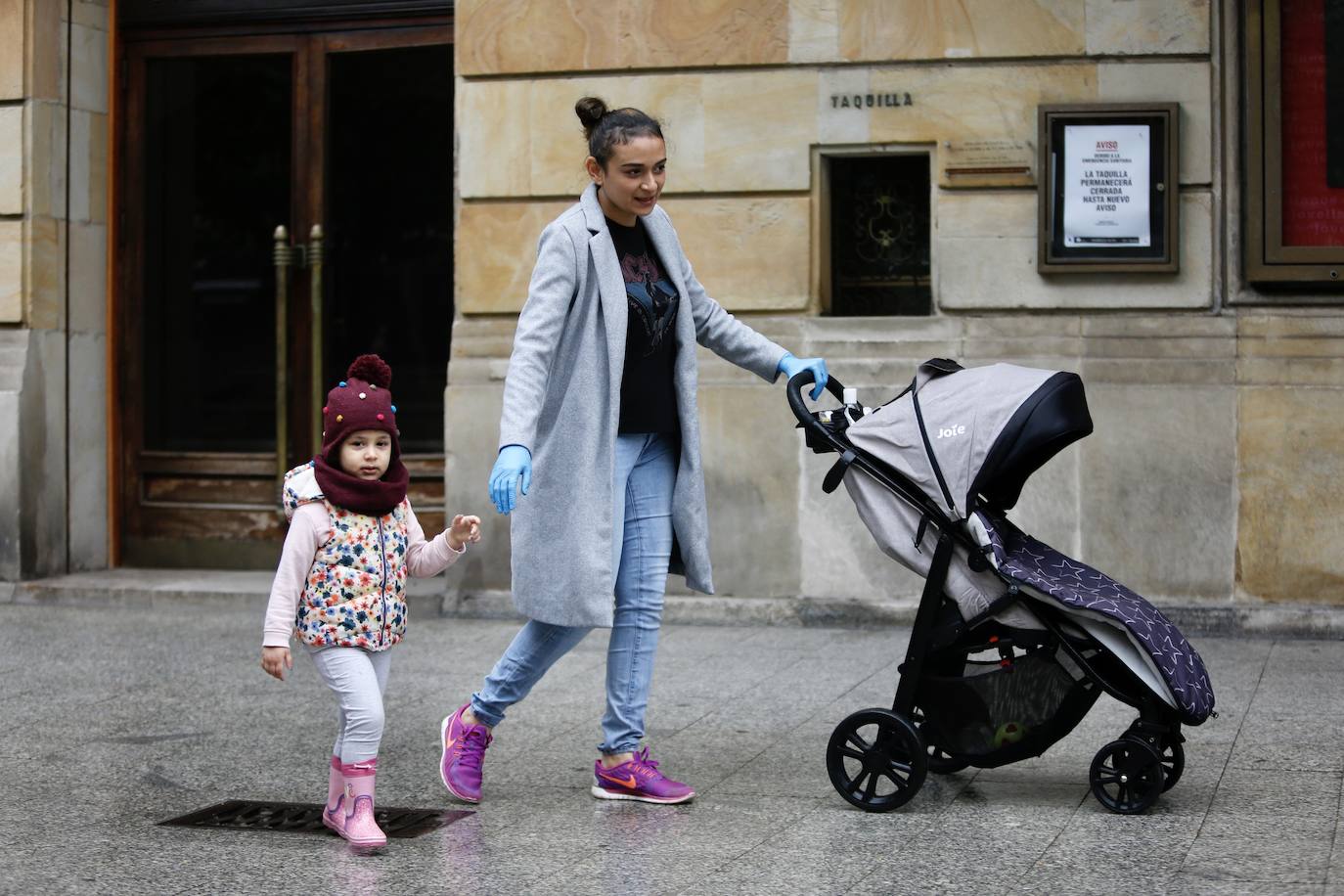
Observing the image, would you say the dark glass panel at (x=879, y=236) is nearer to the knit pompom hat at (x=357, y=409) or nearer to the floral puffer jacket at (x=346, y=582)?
the knit pompom hat at (x=357, y=409)

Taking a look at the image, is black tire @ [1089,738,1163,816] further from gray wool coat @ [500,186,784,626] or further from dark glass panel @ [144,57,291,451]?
dark glass panel @ [144,57,291,451]

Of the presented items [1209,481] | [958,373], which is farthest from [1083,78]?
[958,373]

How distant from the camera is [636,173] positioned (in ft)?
16.2

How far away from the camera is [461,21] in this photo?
897cm

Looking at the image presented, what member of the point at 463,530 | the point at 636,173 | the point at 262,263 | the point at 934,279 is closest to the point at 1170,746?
the point at 463,530

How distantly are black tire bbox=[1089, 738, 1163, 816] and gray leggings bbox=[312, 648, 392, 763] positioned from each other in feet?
6.31

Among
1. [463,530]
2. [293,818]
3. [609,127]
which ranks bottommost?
[293,818]

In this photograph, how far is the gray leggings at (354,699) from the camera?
461 centimetres

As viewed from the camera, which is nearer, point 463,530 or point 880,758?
point 463,530

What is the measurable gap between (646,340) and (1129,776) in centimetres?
177

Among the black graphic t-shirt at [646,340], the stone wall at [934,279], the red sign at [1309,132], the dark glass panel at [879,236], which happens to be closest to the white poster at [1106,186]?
the stone wall at [934,279]

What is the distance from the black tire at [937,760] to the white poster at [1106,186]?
3.81 meters

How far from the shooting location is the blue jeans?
5.06 meters

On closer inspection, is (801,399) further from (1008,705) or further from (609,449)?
(1008,705)
